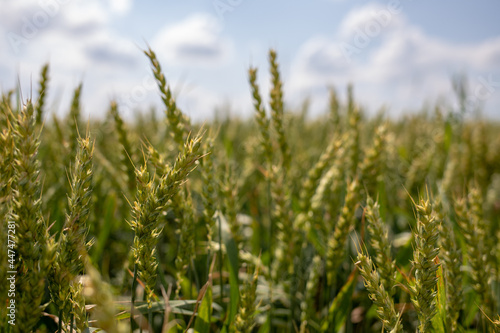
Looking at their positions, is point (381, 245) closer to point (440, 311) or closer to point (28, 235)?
point (440, 311)

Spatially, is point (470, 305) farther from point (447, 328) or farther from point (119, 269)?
point (119, 269)

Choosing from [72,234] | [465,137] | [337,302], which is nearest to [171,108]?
[72,234]

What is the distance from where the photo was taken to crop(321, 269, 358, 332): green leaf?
1.26 m

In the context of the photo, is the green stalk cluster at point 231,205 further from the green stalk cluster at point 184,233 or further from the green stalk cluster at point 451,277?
the green stalk cluster at point 451,277

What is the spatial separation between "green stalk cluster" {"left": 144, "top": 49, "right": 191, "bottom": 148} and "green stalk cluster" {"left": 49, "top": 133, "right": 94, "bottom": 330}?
0.39 meters

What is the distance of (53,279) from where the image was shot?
71 cm

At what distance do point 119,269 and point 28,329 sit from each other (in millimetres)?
1675

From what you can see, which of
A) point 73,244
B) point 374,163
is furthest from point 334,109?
point 73,244

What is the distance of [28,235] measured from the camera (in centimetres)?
67

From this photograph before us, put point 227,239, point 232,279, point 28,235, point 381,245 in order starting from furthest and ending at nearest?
point 227,239
point 232,279
point 381,245
point 28,235

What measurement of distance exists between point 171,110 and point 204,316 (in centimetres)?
66

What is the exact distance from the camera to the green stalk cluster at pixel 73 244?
70cm

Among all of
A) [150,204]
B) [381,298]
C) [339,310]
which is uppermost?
[150,204]

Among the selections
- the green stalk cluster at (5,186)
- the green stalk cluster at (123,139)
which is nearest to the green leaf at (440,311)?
the green stalk cluster at (5,186)
